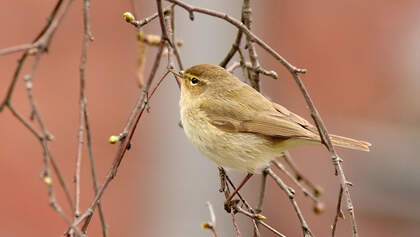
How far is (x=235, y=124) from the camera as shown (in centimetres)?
283

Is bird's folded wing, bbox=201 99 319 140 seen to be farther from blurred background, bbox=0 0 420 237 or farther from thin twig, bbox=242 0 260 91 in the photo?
blurred background, bbox=0 0 420 237

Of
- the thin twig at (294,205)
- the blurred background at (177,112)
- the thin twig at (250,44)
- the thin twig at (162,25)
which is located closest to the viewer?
the thin twig at (162,25)

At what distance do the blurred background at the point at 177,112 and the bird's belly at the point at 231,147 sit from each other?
1.84m

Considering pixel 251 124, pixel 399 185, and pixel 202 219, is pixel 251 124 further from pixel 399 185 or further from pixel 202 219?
pixel 399 185

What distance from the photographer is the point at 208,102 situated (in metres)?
2.93

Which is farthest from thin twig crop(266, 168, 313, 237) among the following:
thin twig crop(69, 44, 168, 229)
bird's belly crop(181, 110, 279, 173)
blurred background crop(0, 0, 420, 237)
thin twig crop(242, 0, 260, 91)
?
blurred background crop(0, 0, 420, 237)

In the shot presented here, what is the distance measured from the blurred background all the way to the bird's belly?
6.04ft

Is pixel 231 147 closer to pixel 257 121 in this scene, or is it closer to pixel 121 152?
pixel 257 121

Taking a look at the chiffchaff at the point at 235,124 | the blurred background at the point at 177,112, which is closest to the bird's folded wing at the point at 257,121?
the chiffchaff at the point at 235,124

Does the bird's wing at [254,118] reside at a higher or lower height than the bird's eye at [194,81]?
lower

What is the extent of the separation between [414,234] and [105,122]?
98.6 inches

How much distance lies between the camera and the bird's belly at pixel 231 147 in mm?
2758

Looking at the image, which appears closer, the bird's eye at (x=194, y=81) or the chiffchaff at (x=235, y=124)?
the chiffchaff at (x=235, y=124)

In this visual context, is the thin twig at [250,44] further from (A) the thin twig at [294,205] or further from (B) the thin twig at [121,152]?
(B) the thin twig at [121,152]
